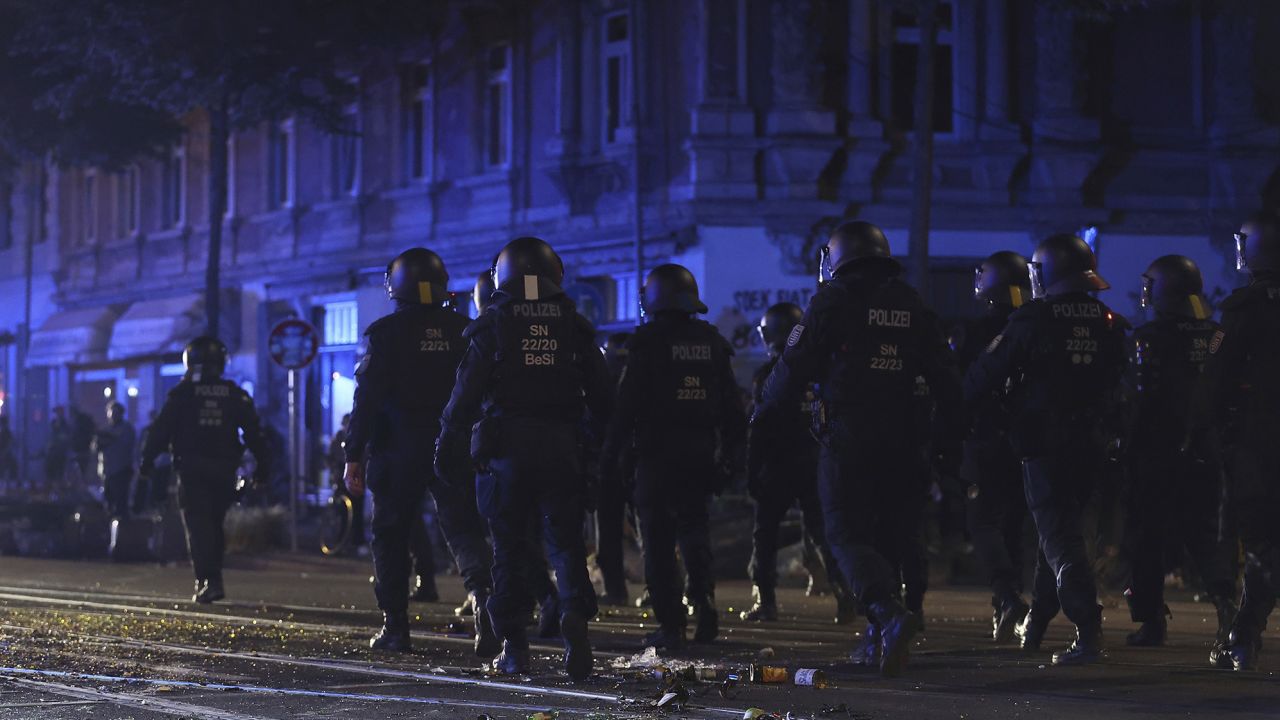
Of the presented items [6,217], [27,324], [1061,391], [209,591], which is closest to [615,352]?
[209,591]

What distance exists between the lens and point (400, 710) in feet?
25.2

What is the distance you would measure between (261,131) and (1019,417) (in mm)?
26559

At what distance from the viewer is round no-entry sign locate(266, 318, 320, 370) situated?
21109 millimetres

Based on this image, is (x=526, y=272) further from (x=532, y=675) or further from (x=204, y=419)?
(x=204, y=419)

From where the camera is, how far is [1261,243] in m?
9.04

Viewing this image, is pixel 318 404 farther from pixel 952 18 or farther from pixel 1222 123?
pixel 1222 123

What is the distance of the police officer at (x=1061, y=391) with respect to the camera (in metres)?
9.31

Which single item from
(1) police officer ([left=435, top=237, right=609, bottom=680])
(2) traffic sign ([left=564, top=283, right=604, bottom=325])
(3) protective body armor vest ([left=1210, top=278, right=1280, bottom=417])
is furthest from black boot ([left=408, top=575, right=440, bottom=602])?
(2) traffic sign ([left=564, top=283, right=604, bottom=325])

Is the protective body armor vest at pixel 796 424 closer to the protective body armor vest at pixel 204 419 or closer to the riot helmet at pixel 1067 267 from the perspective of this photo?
the riot helmet at pixel 1067 267

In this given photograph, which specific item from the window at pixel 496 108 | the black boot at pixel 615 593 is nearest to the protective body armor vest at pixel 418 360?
the black boot at pixel 615 593

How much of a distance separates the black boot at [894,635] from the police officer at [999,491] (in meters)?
1.68

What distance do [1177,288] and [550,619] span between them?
12.4 ft

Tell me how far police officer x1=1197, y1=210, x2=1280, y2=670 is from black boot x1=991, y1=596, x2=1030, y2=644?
5.51 ft

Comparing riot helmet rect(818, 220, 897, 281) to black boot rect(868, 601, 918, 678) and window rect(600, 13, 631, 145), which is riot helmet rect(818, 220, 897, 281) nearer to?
black boot rect(868, 601, 918, 678)
